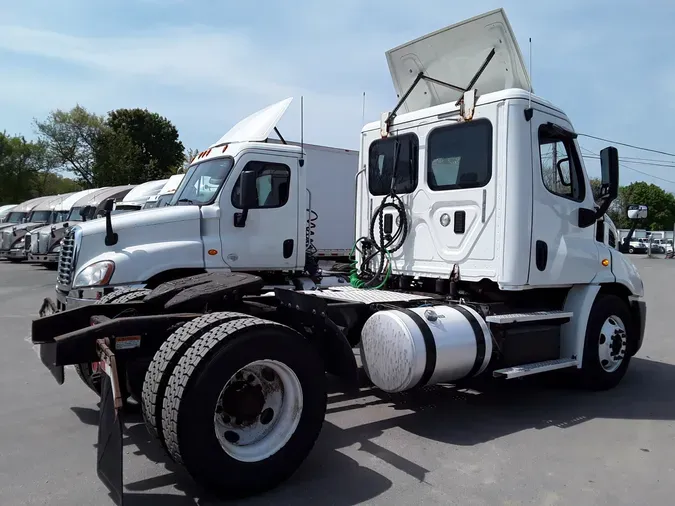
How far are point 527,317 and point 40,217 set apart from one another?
25855mm

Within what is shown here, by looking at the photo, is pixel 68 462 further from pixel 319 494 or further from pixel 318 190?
pixel 318 190

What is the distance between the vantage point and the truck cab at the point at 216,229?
7.08m

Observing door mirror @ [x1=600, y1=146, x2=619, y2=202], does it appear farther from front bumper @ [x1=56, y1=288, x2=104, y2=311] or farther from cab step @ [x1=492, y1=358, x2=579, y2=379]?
front bumper @ [x1=56, y1=288, x2=104, y2=311]

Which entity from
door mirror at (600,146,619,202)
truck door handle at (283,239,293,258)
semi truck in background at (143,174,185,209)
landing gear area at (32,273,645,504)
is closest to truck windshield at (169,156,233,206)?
semi truck in background at (143,174,185,209)

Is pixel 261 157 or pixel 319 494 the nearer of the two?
pixel 319 494

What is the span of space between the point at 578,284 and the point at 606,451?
204 centimetres

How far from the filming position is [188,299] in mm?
4406

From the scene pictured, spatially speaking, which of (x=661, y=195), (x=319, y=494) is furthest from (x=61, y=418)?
(x=661, y=195)

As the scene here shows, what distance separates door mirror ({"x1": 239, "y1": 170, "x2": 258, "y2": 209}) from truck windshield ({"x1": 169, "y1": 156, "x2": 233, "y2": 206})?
0.33m

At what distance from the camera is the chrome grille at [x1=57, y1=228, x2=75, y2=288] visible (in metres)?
7.23

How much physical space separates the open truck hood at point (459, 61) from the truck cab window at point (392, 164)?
60 centimetres

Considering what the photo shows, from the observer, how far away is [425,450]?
4.64 m

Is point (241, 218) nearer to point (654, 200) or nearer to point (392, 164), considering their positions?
point (392, 164)

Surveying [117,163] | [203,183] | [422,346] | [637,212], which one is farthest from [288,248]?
[117,163]
